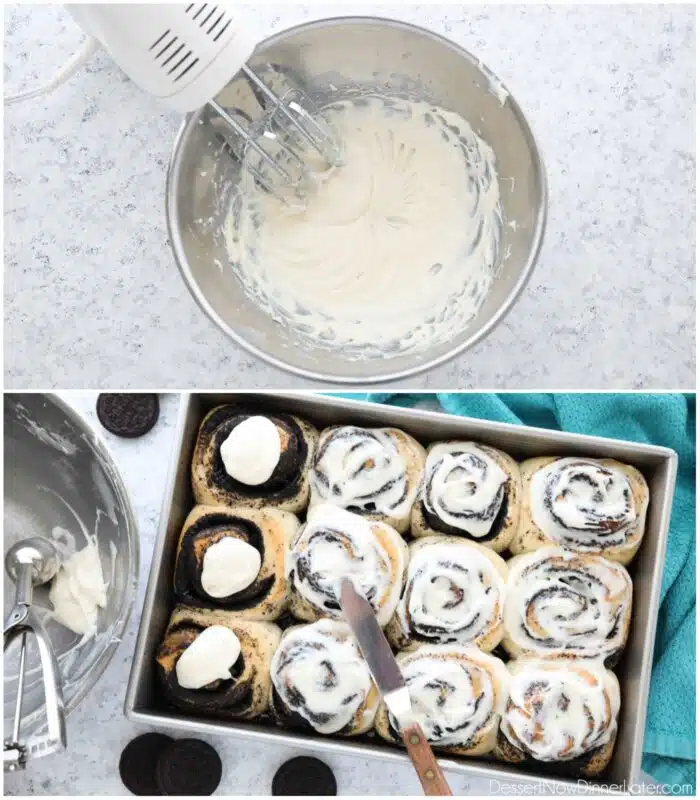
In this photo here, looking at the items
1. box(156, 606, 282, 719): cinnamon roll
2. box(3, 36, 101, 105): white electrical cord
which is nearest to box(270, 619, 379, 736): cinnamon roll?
box(156, 606, 282, 719): cinnamon roll

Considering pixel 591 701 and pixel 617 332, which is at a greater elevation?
pixel 617 332

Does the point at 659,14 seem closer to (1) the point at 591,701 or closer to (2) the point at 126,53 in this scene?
(2) the point at 126,53

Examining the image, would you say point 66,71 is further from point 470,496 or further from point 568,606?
point 568,606

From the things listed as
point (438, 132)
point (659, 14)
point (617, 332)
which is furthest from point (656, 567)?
point (659, 14)

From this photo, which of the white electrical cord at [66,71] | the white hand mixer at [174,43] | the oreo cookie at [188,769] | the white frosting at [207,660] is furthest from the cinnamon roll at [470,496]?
the white electrical cord at [66,71]

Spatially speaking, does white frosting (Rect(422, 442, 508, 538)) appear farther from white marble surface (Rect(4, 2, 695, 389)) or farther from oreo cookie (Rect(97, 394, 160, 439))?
oreo cookie (Rect(97, 394, 160, 439))
